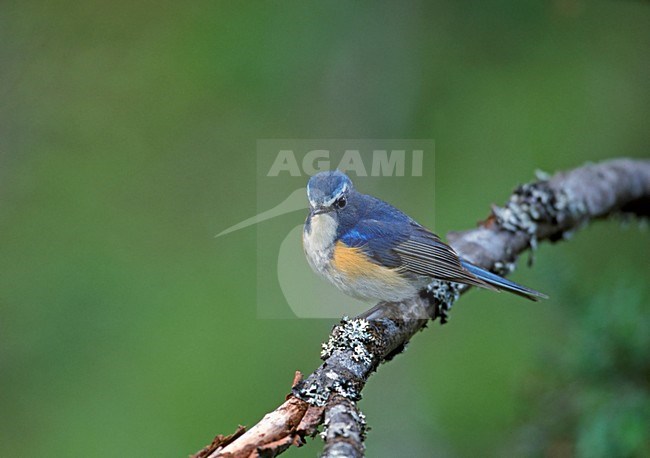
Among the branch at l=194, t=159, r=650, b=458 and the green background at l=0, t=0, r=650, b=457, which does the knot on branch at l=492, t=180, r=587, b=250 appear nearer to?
the branch at l=194, t=159, r=650, b=458

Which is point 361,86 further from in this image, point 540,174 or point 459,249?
point 459,249

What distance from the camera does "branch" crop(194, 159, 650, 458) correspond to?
1.83 metres

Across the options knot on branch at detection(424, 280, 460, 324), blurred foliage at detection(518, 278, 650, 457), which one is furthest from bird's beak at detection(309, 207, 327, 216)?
blurred foliage at detection(518, 278, 650, 457)

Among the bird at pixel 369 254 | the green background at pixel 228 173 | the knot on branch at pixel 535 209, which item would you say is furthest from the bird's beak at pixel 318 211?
the green background at pixel 228 173

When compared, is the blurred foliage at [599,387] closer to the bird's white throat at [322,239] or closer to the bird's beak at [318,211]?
the bird's white throat at [322,239]

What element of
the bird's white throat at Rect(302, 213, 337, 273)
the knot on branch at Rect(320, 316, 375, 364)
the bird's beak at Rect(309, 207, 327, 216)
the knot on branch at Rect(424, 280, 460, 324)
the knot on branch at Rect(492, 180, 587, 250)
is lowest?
the knot on branch at Rect(320, 316, 375, 364)

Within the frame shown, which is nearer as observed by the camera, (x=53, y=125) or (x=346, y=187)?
(x=346, y=187)

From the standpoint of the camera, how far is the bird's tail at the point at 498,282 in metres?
3.00

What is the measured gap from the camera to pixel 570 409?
117 inches

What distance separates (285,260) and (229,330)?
0.71 meters

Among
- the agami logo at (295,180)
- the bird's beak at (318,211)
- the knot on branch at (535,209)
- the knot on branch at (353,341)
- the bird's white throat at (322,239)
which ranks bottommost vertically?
the knot on branch at (353,341)

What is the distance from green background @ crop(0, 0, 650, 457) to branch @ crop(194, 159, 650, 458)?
0.69 m

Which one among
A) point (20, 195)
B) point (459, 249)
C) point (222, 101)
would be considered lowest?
point (459, 249)

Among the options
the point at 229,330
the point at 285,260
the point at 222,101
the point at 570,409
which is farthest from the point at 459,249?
the point at 222,101
